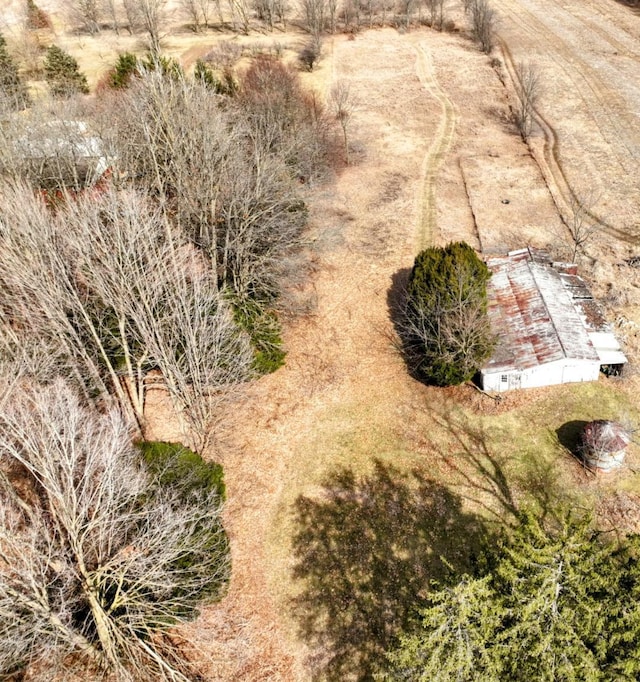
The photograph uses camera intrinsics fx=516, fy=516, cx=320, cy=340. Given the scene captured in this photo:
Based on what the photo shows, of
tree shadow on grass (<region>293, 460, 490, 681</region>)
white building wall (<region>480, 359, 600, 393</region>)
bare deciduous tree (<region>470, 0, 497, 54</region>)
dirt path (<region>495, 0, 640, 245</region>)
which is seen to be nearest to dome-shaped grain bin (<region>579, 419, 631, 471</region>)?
white building wall (<region>480, 359, 600, 393</region>)

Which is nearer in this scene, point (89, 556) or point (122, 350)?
point (89, 556)

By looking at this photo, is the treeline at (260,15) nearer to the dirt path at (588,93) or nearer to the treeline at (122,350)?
the dirt path at (588,93)

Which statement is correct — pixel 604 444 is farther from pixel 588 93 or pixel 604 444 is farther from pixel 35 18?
pixel 35 18

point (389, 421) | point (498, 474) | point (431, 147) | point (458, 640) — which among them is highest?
point (458, 640)

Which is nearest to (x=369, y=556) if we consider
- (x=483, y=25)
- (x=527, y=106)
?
(x=527, y=106)

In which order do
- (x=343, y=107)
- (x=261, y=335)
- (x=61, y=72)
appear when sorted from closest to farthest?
1. (x=261, y=335)
2. (x=61, y=72)
3. (x=343, y=107)

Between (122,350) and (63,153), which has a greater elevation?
(63,153)

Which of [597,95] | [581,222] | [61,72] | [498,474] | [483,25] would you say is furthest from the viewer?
[483,25]
